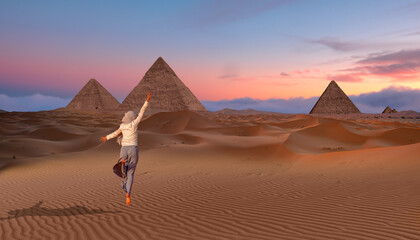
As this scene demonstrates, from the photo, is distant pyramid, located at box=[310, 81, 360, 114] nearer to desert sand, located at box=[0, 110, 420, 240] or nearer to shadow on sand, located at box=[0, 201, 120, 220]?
desert sand, located at box=[0, 110, 420, 240]

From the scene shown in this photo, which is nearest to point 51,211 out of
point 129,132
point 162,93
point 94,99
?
point 129,132

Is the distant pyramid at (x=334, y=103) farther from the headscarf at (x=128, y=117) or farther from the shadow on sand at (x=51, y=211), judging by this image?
the shadow on sand at (x=51, y=211)

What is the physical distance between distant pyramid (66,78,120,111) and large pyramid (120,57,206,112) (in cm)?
2359

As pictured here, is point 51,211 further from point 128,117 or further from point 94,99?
point 94,99

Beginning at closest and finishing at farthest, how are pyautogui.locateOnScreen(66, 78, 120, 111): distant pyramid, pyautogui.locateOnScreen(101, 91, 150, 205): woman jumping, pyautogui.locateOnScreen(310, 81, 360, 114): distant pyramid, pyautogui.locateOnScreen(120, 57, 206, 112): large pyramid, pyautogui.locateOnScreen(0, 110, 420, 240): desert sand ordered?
pyautogui.locateOnScreen(0, 110, 420, 240): desert sand
pyautogui.locateOnScreen(101, 91, 150, 205): woman jumping
pyautogui.locateOnScreen(310, 81, 360, 114): distant pyramid
pyautogui.locateOnScreen(120, 57, 206, 112): large pyramid
pyautogui.locateOnScreen(66, 78, 120, 111): distant pyramid

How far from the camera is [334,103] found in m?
104

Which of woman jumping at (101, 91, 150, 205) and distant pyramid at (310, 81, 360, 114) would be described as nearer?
woman jumping at (101, 91, 150, 205)

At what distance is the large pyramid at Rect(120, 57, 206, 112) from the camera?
118312 mm

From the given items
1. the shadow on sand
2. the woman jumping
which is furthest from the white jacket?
the shadow on sand

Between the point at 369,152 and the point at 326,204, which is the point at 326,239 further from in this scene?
the point at 369,152

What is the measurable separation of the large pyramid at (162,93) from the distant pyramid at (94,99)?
929 inches

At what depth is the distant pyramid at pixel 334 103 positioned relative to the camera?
103 meters

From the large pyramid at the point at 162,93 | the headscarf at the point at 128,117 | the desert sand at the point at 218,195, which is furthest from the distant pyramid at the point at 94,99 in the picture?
the headscarf at the point at 128,117

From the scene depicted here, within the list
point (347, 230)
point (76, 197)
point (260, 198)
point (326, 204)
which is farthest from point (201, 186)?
point (347, 230)
